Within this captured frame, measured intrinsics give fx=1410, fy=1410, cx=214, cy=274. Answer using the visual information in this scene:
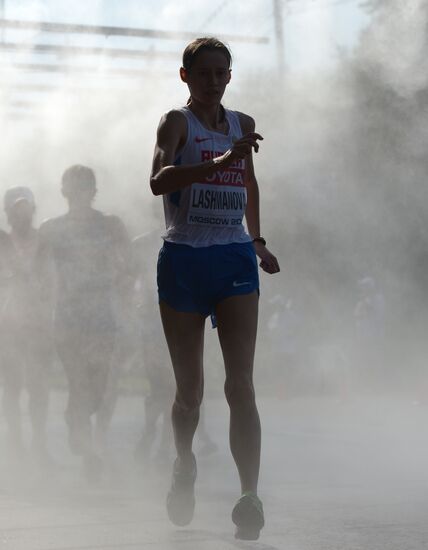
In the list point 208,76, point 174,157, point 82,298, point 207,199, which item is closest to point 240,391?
point 207,199

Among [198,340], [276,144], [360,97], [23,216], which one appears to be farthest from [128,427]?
[198,340]

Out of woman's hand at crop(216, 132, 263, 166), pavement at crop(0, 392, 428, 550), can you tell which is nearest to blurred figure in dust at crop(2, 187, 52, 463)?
pavement at crop(0, 392, 428, 550)

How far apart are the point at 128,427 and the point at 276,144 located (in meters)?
3.41

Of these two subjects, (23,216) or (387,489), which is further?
(23,216)

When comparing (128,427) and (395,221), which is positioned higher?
(395,221)

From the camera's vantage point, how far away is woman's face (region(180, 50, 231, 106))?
15.6 ft

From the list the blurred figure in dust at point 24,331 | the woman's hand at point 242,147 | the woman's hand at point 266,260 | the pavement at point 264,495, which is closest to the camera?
the woman's hand at point 242,147

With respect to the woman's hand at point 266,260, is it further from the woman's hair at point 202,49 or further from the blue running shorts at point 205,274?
the woman's hair at point 202,49

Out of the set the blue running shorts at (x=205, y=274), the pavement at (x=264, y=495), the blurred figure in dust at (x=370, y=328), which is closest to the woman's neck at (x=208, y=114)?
the blue running shorts at (x=205, y=274)

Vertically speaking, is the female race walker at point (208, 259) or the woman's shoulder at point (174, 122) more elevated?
the woman's shoulder at point (174, 122)

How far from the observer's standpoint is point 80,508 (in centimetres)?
631

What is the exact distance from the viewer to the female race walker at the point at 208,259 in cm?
477

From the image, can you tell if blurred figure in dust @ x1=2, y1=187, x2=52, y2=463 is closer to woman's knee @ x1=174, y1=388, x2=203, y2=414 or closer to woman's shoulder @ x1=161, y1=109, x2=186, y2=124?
woman's knee @ x1=174, y1=388, x2=203, y2=414

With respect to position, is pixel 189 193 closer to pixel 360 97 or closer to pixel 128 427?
pixel 128 427
